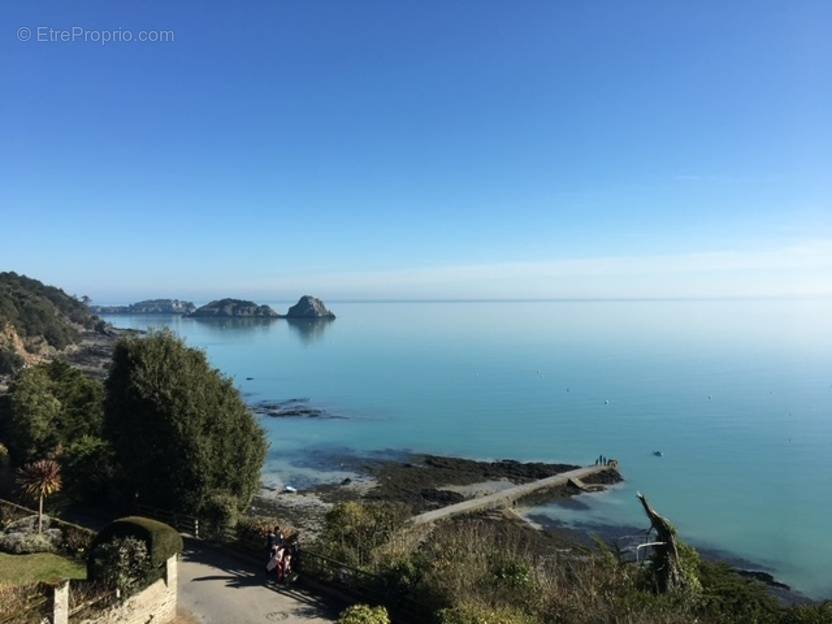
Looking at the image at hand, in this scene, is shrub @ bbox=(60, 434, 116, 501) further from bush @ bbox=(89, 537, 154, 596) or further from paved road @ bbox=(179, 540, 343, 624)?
bush @ bbox=(89, 537, 154, 596)

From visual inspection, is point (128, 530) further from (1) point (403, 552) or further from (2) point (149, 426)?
(2) point (149, 426)

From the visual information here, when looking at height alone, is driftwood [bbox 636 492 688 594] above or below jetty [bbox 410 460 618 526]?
above

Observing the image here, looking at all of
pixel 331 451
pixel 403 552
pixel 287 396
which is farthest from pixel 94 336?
pixel 403 552

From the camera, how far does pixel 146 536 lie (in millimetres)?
12961

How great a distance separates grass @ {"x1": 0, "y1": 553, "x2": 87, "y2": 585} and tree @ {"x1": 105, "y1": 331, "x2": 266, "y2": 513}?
177 inches

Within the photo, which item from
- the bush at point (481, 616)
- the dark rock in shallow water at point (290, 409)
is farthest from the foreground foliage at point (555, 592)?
the dark rock in shallow water at point (290, 409)

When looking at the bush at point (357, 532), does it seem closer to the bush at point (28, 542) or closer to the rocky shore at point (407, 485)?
the bush at point (28, 542)

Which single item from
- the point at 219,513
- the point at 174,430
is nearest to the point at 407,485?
the point at 219,513

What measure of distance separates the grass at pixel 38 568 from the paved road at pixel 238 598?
257 cm

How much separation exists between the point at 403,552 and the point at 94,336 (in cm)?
14758

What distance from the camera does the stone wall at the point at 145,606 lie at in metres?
10.7

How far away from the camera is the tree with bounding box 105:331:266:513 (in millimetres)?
20359

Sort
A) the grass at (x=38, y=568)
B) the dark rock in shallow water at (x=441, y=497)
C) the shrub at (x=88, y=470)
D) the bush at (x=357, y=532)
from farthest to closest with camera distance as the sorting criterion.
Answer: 1. the dark rock in shallow water at (x=441, y=497)
2. the shrub at (x=88, y=470)
3. the bush at (x=357, y=532)
4. the grass at (x=38, y=568)

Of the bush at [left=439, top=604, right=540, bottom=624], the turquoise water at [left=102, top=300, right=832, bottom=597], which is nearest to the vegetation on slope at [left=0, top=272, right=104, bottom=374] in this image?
the turquoise water at [left=102, top=300, right=832, bottom=597]
